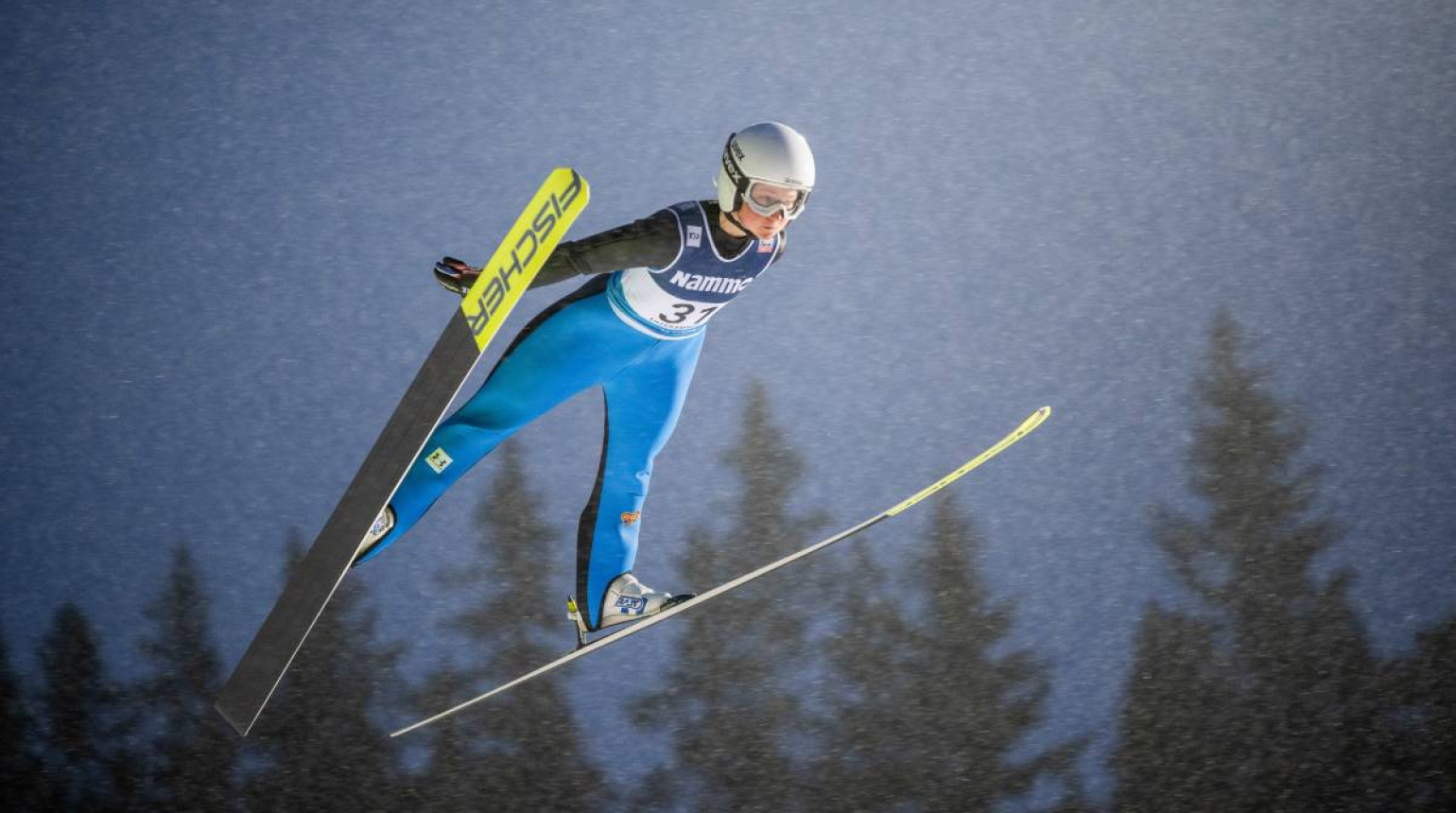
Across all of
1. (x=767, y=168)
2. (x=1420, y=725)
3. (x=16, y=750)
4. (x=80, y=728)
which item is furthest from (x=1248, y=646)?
(x=16, y=750)

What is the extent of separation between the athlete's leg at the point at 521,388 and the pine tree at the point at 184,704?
224 centimetres

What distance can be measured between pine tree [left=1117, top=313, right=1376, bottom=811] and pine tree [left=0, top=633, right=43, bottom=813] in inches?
162

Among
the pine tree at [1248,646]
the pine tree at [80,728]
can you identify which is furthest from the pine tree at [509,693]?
the pine tree at [1248,646]

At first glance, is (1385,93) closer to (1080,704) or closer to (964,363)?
(964,363)

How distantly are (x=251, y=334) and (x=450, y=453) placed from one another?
6.85ft

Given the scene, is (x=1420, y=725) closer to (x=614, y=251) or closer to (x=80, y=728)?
(x=614, y=251)

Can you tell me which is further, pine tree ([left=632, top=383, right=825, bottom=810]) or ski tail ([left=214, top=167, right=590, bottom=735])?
pine tree ([left=632, top=383, right=825, bottom=810])

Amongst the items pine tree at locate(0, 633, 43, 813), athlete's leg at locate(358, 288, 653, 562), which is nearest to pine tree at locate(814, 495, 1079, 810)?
athlete's leg at locate(358, 288, 653, 562)

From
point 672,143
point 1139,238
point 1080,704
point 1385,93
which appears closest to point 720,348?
point 672,143

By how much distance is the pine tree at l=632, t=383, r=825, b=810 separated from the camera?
15.0 feet

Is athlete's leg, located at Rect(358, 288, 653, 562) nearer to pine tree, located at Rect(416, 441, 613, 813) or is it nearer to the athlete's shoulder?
the athlete's shoulder

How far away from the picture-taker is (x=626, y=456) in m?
2.77

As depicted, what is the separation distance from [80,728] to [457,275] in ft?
10.5

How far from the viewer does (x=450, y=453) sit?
2576mm
